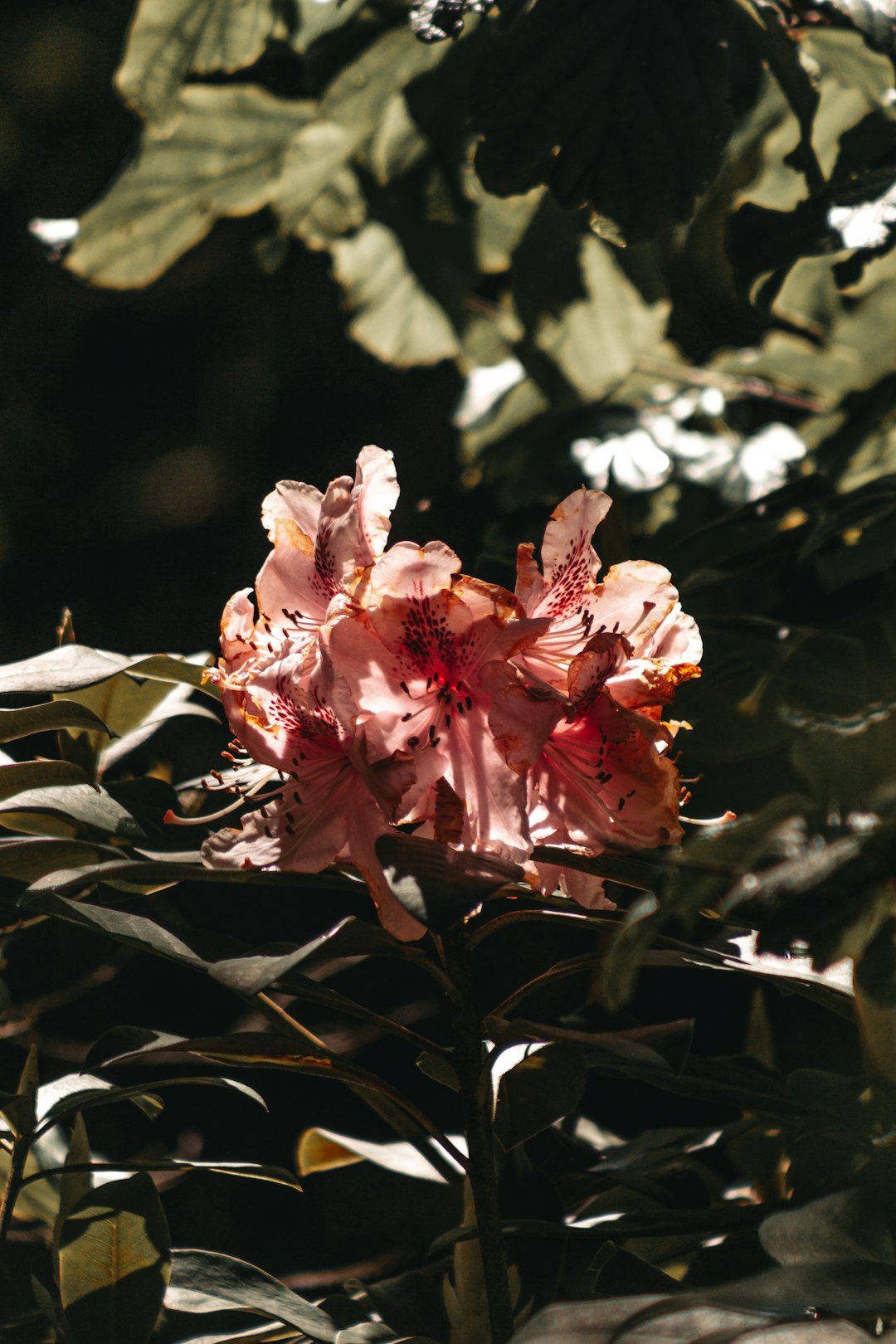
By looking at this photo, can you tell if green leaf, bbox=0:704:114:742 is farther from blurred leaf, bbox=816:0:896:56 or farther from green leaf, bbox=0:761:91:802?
blurred leaf, bbox=816:0:896:56

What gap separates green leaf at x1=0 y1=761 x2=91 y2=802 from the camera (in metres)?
0.51

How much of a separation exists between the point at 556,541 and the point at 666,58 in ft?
1.08

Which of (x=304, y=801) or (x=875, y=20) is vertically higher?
(x=875, y=20)

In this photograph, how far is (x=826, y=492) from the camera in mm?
744

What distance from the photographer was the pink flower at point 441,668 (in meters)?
0.43

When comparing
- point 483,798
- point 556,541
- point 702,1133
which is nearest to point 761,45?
point 556,541

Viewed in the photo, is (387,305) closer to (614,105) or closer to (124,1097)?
(614,105)

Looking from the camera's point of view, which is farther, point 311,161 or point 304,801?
point 311,161

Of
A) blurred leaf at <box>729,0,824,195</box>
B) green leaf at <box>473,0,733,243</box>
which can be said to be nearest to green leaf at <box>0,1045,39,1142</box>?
green leaf at <box>473,0,733,243</box>

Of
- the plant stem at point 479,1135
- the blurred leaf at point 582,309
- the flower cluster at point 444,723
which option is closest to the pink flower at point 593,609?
the flower cluster at point 444,723

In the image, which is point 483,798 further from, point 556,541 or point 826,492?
point 826,492

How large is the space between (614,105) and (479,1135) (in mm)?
554

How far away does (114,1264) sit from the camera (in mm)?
490

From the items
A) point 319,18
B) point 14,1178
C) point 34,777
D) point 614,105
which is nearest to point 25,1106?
point 14,1178
